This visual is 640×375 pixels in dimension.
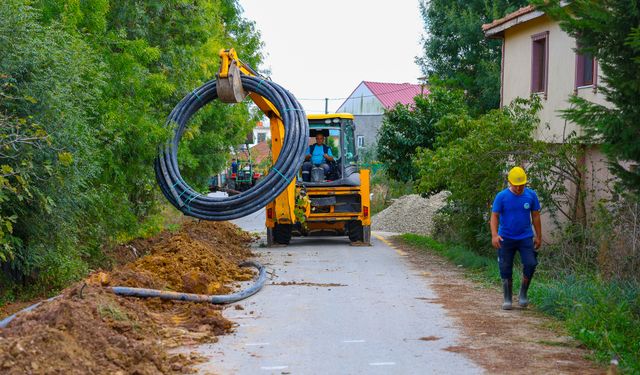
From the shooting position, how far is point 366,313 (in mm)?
11320

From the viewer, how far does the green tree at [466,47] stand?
36.8 meters

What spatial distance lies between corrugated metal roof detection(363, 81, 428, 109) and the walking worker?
5991cm

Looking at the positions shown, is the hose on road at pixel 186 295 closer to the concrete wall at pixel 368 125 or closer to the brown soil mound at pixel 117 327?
the brown soil mound at pixel 117 327

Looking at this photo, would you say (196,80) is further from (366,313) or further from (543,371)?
(543,371)

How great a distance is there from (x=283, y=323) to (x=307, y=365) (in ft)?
7.61

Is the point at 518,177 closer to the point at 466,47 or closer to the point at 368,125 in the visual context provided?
the point at 466,47

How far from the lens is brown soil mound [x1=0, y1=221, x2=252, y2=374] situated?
274 inches

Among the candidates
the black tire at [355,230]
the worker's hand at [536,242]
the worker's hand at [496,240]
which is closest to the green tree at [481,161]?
the black tire at [355,230]

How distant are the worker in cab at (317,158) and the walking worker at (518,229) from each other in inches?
452

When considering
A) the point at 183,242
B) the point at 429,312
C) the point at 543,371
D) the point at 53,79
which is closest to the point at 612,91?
the point at 543,371

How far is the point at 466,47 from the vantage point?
126 ft

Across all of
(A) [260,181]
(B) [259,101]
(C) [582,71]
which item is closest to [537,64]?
(C) [582,71]

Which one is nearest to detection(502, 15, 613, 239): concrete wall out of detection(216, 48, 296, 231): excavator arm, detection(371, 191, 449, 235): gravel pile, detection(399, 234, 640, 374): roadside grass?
detection(399, 234, 640, 374): roadside grass

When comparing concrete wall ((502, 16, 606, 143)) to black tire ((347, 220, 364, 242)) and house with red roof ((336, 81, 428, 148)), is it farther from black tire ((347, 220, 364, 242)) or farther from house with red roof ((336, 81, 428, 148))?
house with red roof ((336, 81, 428, 148))
